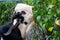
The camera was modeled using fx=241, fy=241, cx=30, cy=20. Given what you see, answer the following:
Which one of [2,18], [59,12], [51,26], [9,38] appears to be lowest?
[2,18]

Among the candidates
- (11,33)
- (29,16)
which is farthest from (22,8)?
(11,33)

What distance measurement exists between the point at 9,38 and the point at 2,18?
3.53 m

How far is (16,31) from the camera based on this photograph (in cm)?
223

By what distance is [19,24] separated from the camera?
221cm

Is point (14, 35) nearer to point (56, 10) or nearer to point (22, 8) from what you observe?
point (22, 8)

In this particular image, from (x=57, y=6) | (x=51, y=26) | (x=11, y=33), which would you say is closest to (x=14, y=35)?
(x=11, y=33)

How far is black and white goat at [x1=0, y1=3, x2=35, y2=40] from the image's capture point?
2.17 meters

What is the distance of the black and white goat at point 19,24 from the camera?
2.17 metres

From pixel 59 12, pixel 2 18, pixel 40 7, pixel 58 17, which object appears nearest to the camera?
pixel 59 12

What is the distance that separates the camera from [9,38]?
222 cm

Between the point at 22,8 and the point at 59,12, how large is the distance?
51 centimetres

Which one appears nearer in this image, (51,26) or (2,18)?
(51,26)

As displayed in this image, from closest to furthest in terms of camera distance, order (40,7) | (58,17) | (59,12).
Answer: (59,12) < (58,17) < (40,7)

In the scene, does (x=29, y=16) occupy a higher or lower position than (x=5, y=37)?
higher
